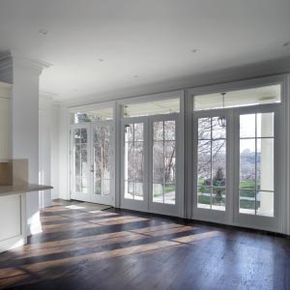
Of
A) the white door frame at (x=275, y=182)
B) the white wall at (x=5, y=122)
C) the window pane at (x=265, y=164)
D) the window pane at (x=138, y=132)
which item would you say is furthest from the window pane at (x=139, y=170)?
the white wall at (x=5, y=122)

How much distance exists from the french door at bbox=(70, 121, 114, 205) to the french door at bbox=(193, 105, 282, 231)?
2.29 meters

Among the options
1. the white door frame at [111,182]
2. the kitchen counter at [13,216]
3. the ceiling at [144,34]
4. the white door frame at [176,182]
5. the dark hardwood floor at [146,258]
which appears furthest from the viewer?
the white door frame at [111,182]

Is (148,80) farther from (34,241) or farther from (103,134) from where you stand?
(34,241)

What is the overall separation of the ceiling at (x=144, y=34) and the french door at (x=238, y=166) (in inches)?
39.2

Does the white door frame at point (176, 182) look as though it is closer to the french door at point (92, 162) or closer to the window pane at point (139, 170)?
the window pane at point (139, 170)

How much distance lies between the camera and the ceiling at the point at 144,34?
8.79ft

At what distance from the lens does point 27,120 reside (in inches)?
168

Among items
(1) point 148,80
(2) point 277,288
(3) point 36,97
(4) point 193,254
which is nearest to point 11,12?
(3) point 36,97

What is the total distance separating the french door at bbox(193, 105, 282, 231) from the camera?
4480mm

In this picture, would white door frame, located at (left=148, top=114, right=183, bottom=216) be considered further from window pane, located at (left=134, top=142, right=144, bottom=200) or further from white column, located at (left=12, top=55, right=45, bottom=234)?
white column, located at (left=12, top=55, right=45, bottom=234)

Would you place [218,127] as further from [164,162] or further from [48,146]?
[48,146]

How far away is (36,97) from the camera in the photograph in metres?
4.40

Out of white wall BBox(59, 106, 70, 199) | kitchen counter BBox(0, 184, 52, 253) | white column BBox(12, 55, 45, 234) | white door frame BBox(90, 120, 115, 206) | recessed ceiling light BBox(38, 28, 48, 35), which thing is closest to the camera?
recessed ceiling light BBox(38, 28, 48, 35)

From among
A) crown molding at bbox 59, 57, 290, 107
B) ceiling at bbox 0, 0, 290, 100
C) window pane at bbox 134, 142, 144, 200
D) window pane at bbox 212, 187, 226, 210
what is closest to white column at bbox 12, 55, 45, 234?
ceiling at bbox 0, 0, 290, 100
